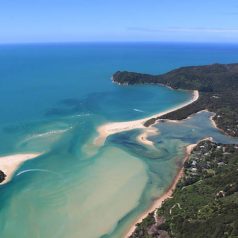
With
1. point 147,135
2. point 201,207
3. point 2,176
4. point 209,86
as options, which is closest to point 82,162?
point 2,176

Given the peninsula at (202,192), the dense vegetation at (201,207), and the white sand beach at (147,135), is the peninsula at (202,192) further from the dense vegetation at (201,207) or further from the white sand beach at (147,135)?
the white sand beach at (147,135)

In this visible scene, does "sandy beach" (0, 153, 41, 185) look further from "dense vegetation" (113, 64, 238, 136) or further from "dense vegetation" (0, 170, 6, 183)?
"dense vegetation" (113, 64, 238, 136)

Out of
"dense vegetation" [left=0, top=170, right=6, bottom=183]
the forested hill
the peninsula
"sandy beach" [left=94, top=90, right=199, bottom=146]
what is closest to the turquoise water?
"sandy beach" [left=94, top=90, right=199, bottom=146]

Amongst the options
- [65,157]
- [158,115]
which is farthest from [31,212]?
[158,115]

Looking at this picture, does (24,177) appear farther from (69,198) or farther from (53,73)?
(53,73)

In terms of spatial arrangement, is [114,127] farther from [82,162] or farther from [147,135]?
[82,162]
